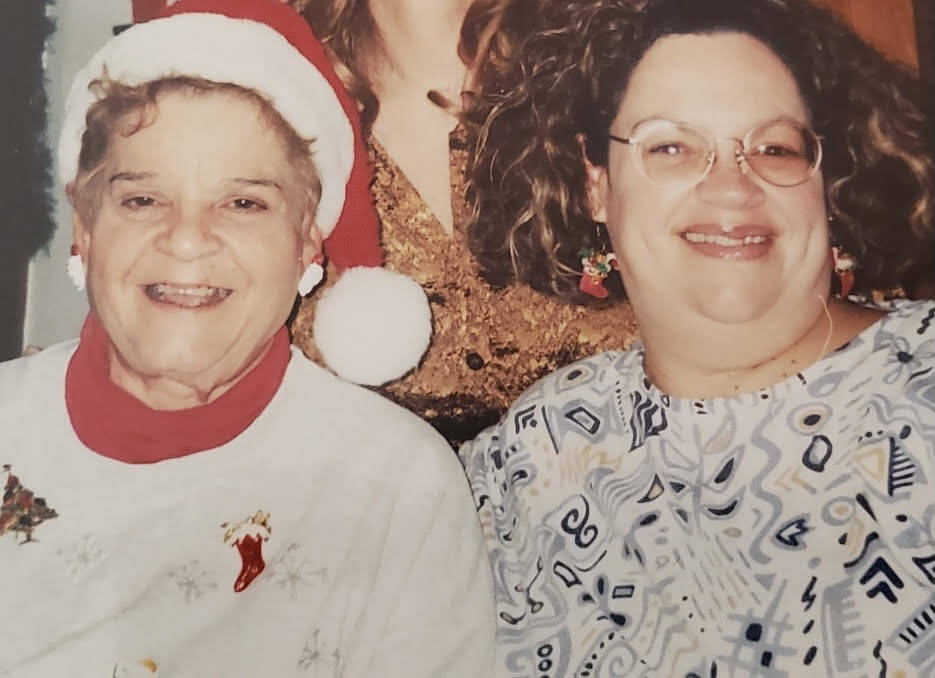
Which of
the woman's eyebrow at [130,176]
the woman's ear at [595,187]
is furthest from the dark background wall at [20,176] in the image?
the woman's ear at [595,187]

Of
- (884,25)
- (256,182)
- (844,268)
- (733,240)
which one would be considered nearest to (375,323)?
(256,182)

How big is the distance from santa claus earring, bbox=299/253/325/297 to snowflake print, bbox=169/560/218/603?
1.08ft

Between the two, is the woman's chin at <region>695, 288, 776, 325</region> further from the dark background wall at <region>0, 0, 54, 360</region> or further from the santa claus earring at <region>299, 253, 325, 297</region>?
the dark background wall at <region>0, 0, 54, 360</region>

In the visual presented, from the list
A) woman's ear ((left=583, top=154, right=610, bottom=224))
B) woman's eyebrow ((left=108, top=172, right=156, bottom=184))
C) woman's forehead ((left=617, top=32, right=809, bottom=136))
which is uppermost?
woman's forehead ((left=617, top=32, right=809, bottom=136))

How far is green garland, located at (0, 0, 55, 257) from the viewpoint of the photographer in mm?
969

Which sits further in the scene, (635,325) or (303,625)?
(635,325)

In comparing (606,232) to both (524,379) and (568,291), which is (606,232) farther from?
(524,379)

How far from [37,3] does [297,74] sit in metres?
0.34

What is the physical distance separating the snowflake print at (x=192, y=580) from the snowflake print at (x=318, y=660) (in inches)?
4.8

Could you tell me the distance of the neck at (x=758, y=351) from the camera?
92 centimetres

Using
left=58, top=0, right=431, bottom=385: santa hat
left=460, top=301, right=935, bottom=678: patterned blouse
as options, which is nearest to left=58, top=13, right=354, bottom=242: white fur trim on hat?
left=58, top=0, right=431, bottom=385: santa hat

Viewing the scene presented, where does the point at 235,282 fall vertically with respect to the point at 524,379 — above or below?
above

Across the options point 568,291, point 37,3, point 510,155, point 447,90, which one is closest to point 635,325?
point 568,291

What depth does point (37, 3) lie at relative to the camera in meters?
0.99
